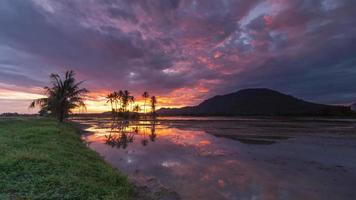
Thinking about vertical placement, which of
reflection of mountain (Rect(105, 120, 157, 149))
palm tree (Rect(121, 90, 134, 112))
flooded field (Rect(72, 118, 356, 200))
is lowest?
flooded field (Rect(72, 118, 356, 200))

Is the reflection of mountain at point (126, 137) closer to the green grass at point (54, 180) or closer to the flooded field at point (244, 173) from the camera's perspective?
the flooded field at point (244, 173)

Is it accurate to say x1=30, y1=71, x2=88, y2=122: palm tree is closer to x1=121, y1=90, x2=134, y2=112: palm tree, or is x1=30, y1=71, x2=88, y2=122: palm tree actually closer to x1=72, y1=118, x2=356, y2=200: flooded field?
x1=72, y1=118, x2=356, y2=200: flooded field

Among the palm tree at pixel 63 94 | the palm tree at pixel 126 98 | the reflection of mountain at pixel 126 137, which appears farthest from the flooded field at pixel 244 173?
the palm tree at pixel 126 98

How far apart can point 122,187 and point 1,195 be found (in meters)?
3.49

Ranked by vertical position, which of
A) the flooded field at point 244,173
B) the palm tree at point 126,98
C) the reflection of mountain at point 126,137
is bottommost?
the flooded field at point 244,173

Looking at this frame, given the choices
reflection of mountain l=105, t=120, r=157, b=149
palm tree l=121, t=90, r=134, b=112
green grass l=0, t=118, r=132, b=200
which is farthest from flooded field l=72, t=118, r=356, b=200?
palm tree l=121, t=90, r=134, b=112

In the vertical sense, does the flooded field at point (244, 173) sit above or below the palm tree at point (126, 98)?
below

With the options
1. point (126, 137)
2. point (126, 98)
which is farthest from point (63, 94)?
point (126, 98)

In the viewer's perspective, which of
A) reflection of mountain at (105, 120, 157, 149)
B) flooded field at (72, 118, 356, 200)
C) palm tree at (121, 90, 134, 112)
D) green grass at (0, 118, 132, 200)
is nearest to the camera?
green grass at (0, 118, 132, 200)

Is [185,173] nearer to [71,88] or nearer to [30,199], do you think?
[30,199]

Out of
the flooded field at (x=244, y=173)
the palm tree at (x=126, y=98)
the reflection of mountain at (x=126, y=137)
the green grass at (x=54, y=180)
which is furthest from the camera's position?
the palm tree at (x=126, y=98)

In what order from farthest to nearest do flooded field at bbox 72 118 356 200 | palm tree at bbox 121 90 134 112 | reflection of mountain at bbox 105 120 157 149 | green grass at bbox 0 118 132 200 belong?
palm tree at bbox 121 90 134 112 < reflection of mountain at bbox 105 120 157 149 < flooded field at bbox 72 118 356 200 < green grass at bbox 0 118 132 200

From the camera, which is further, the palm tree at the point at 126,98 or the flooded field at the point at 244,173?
the palm tree at the point at 126,98

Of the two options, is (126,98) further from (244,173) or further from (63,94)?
(244,173)
